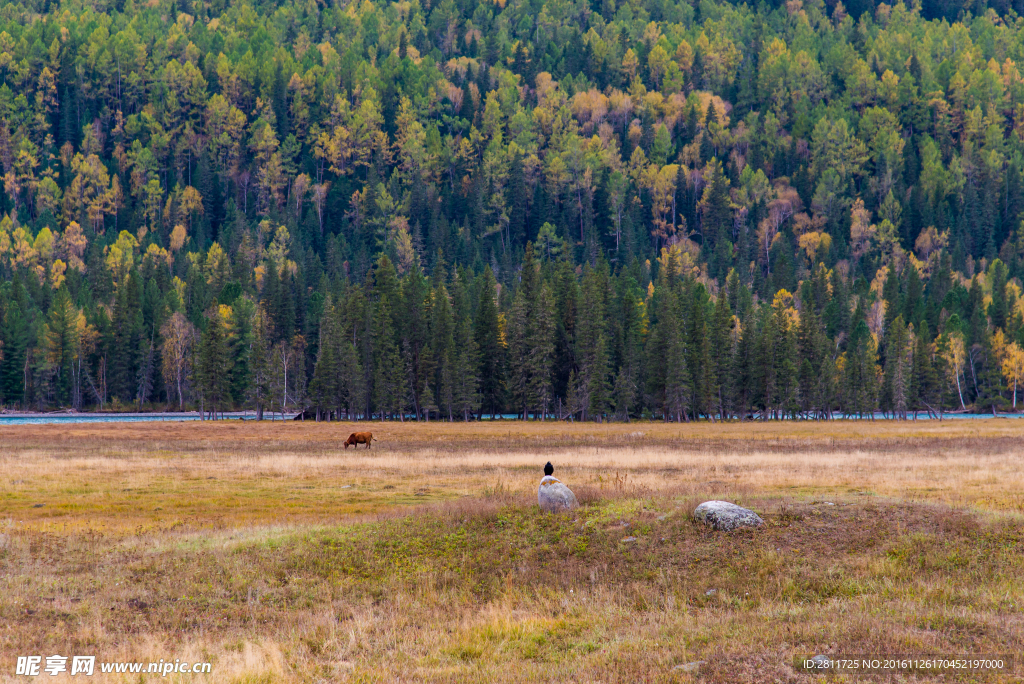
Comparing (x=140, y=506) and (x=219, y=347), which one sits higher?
(x=219, y=347)

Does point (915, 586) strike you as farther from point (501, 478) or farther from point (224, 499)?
point (224, 499)

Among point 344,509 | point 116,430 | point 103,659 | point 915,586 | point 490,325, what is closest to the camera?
point 103,659

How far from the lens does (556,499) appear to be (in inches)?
987

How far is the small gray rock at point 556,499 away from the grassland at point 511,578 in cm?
55

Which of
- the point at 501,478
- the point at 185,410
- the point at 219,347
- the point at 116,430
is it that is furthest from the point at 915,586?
the point at 185,410

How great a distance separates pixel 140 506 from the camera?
31453 millimetres

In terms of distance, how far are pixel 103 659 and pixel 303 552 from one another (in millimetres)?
7493

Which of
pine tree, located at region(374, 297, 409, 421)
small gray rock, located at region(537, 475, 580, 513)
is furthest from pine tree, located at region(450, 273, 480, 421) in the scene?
small gray rock, located at region(537, 475, 580, 513)

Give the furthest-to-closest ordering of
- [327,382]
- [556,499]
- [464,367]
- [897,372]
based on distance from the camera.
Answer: [897,372], [327,382], [464,367], [556,499]

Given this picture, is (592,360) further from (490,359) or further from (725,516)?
(725,516)

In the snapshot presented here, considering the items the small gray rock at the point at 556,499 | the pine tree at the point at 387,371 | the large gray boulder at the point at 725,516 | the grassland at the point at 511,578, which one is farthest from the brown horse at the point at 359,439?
the pine tree at the point at 387,371

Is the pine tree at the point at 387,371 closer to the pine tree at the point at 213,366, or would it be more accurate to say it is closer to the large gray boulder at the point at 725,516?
the pine tree at the point at 213,366

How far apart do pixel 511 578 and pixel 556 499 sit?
5.32 m

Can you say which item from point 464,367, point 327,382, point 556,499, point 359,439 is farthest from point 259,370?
point 556,499
